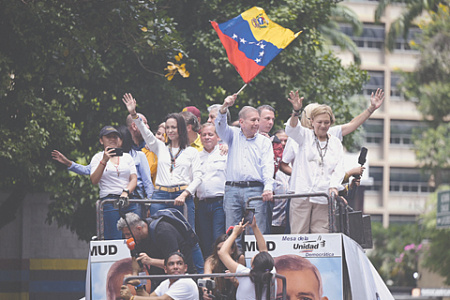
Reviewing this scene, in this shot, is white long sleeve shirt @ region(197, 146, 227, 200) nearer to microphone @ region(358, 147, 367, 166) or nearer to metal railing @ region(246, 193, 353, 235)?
metal railing @ region(246, 193, 353, 235)

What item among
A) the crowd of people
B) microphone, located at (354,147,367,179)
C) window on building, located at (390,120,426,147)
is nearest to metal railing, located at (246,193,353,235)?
the crowd of people

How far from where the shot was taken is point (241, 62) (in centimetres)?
1191

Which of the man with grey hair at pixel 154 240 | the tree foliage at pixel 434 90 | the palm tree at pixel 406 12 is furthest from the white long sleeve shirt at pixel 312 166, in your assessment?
the palm tree at pixel 406 12

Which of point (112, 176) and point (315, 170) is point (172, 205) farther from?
point (315, 170)

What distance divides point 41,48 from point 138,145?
5656 mm

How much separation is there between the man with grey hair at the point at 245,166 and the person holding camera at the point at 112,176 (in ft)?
3.39

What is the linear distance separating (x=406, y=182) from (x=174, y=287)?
63.6m

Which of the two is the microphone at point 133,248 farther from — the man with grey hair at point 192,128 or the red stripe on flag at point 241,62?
the red stripe on flag at point 241,62

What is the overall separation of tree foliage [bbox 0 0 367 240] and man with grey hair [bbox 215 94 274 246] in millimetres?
6586

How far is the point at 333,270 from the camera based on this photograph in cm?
879

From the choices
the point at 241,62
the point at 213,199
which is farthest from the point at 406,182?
the point at 213,199

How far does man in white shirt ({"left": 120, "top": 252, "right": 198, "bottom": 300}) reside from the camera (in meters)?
8.18

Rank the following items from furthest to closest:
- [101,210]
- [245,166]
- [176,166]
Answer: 1. [176,166]
2. [245,166]
3. [101,210]

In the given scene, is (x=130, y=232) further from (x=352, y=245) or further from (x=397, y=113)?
(x=397, y=113)
